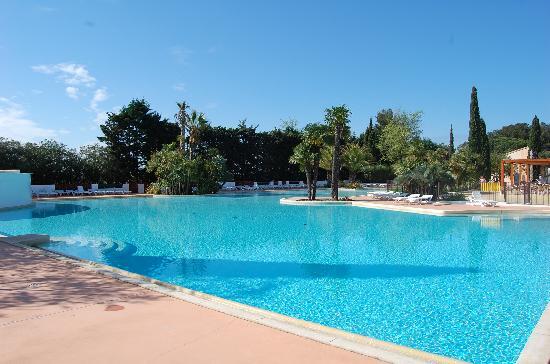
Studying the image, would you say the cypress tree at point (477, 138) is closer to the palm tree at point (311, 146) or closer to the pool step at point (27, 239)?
the palm tree at point (311, 146)

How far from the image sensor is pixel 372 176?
46.8 metres

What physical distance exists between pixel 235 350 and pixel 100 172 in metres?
36.3

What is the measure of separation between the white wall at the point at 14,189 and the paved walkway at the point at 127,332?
1991 cm

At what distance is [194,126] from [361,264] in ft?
89.5

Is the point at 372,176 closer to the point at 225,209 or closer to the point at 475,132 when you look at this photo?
the point at 475,132

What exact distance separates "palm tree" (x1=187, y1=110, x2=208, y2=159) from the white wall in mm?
12672

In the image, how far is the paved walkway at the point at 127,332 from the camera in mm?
4156

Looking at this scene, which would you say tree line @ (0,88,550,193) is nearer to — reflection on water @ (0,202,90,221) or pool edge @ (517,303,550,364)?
reflection on water @ (0,202,90,221)

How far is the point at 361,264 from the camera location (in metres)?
10.3

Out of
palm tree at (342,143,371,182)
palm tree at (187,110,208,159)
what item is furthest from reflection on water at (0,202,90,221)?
palm tree at (342,143,371,182)

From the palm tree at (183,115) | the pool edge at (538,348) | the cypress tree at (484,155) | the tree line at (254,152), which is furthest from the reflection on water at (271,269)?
the cypress tree at (484,155)

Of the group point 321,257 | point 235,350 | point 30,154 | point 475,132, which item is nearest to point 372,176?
point 475,132

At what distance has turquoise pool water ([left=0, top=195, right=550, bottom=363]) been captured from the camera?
249 inches

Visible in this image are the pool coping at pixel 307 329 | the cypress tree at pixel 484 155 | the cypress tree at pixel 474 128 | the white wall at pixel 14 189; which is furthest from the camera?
the cypress tree at pixel 484 155
